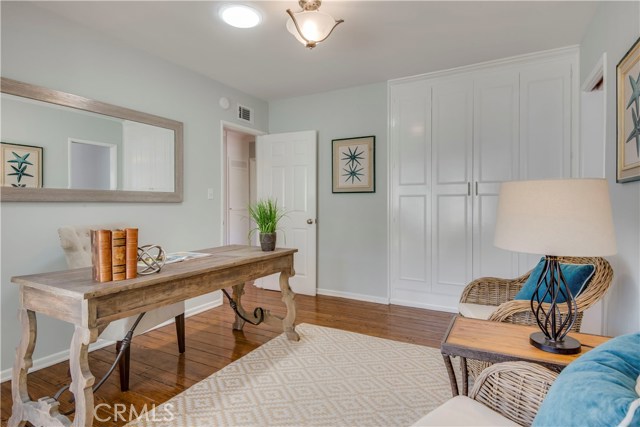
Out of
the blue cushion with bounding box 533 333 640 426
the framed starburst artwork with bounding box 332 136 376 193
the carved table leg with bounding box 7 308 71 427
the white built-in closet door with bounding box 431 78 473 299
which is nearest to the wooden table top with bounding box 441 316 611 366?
the blue cushion with bounding box 533 333 640 426

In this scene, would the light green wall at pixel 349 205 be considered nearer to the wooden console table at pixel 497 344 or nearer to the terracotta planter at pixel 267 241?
the terracotta planter at pixel 267 241

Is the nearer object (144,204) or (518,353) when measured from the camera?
(518,353)

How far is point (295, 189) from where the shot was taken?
166 inches

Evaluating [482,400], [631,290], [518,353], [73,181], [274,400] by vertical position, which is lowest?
[274,400]

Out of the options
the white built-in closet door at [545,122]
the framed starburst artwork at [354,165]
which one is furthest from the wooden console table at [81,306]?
the white built-in closet door at [545,122]

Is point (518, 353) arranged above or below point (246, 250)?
below

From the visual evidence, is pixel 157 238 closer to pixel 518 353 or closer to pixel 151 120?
pixel 151 120

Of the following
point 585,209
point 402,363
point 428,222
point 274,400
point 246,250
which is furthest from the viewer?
point 428,222

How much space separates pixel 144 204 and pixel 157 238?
329mm

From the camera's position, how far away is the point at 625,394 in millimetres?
653

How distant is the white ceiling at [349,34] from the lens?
2.28 metres

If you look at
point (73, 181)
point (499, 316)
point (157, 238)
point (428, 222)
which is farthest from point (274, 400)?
point (428, 222)

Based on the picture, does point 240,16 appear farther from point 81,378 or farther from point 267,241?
point 81,378

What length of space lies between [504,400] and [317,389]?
1192 millimetres
